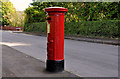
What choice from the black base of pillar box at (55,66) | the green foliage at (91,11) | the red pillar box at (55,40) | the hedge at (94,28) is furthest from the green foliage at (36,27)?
the black base of pillar box at (55,66)

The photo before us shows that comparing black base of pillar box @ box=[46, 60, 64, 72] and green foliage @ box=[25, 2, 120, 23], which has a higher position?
green foliage @ box=[25, 2, 120, 23]

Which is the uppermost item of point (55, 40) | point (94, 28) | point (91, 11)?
point (91, 11)

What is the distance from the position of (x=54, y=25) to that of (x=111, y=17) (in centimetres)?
1612

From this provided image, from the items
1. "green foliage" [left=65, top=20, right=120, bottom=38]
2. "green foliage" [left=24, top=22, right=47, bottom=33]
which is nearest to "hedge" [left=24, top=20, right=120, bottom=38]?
"green foliage" [left=65, top=20, right=120, bottom=38]

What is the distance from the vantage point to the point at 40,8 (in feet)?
115

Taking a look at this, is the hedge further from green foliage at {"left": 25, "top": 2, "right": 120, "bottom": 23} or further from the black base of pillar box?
the black base of pillar box

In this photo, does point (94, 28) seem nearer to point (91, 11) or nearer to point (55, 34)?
point (91, 11)

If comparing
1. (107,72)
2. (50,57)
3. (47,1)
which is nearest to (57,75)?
(50,57)

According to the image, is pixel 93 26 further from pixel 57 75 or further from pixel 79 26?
pixel 57 75

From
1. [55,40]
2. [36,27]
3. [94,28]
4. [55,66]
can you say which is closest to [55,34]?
[55,40]

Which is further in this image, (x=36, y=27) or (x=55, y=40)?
(x=36, y=27)

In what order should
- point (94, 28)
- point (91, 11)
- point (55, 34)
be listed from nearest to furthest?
point (55, 34) < point (94, 28) < point (91, 11)

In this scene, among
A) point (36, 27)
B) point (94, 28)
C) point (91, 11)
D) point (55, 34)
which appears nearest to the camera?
point (55, 34)

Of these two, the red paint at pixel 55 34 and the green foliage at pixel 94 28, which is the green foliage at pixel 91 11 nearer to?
the green foliage at pixel 94 28
